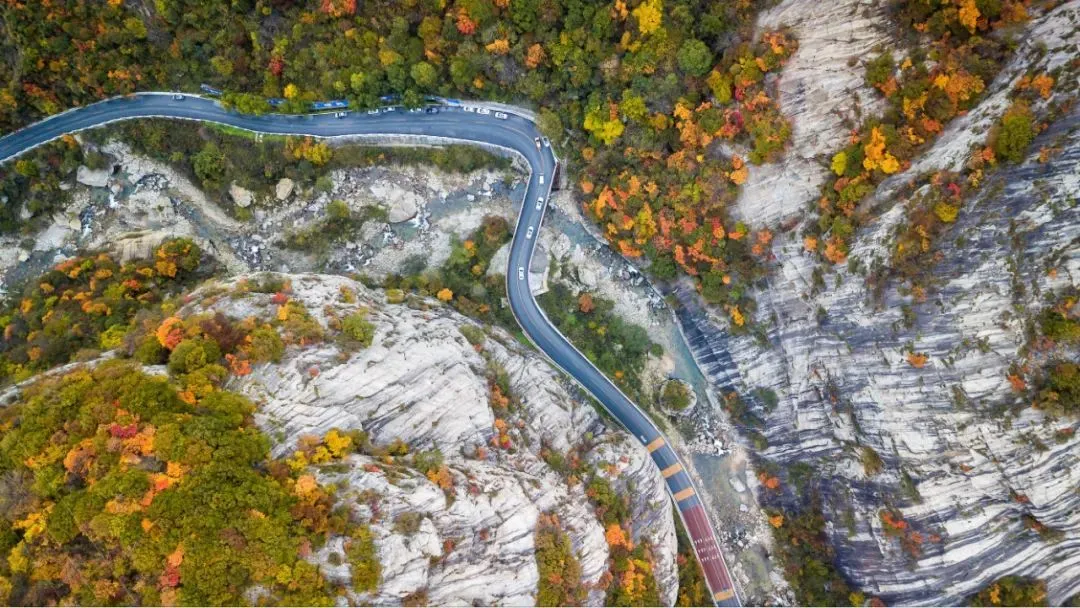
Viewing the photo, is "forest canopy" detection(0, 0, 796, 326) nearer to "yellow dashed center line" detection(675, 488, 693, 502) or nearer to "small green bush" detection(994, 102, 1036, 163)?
"small green bush" detection(994, 102, 1036, 163)

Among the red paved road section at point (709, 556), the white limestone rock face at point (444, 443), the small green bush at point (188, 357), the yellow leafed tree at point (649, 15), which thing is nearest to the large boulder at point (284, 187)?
the white limestone rock face at point (444, 443)

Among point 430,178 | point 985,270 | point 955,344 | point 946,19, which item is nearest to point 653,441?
point 955,344

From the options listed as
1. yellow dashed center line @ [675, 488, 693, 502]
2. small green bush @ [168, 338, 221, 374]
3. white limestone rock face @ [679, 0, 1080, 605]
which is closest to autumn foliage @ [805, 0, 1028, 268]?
white limestone rock face @ [679, 0, 1080, 605]

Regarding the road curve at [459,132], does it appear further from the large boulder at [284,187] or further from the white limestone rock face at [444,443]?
the white limestone rock face at [444,443]

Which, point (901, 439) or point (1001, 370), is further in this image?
point (901, 439)

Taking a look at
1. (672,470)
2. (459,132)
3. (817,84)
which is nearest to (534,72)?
(459,132)

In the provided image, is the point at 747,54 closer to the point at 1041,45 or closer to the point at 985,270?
the point at 1041,45
